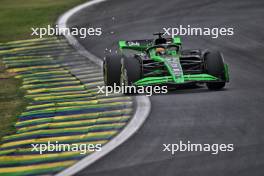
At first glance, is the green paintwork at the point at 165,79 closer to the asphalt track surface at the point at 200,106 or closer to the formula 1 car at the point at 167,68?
the formula 1 car at the point at 167,68

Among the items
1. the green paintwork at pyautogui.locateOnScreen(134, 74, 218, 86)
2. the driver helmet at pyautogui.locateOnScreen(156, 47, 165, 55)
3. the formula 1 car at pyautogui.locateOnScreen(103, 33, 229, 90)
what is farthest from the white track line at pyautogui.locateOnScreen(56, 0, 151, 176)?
the driver helmet at pyautogui.locateOnScreen(156, 47, 165, 55)

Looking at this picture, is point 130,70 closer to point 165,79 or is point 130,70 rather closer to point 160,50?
point 165,79

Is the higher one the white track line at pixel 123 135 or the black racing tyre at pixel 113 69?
the black racing tyre at pixel 113 69

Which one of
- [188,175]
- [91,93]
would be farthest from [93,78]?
[188,175]

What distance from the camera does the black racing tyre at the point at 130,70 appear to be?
16875 millimetres

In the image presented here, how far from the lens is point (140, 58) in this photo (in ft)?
56.9

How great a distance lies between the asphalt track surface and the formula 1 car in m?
0.36

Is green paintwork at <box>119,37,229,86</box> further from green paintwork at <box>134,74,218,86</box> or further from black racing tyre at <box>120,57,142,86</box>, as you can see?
black racing tyre at <box>120,57,142,86</box>

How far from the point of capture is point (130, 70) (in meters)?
16.9

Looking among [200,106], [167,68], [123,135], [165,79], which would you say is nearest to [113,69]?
[167,68]

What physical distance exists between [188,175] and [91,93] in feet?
23.6

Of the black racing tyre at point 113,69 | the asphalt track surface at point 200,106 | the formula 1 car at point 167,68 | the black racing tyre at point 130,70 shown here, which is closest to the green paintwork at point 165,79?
the formula 1 car at point 167,68

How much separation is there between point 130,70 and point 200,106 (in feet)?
6.73

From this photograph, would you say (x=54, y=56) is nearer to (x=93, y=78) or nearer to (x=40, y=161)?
(x=93, y=78)
